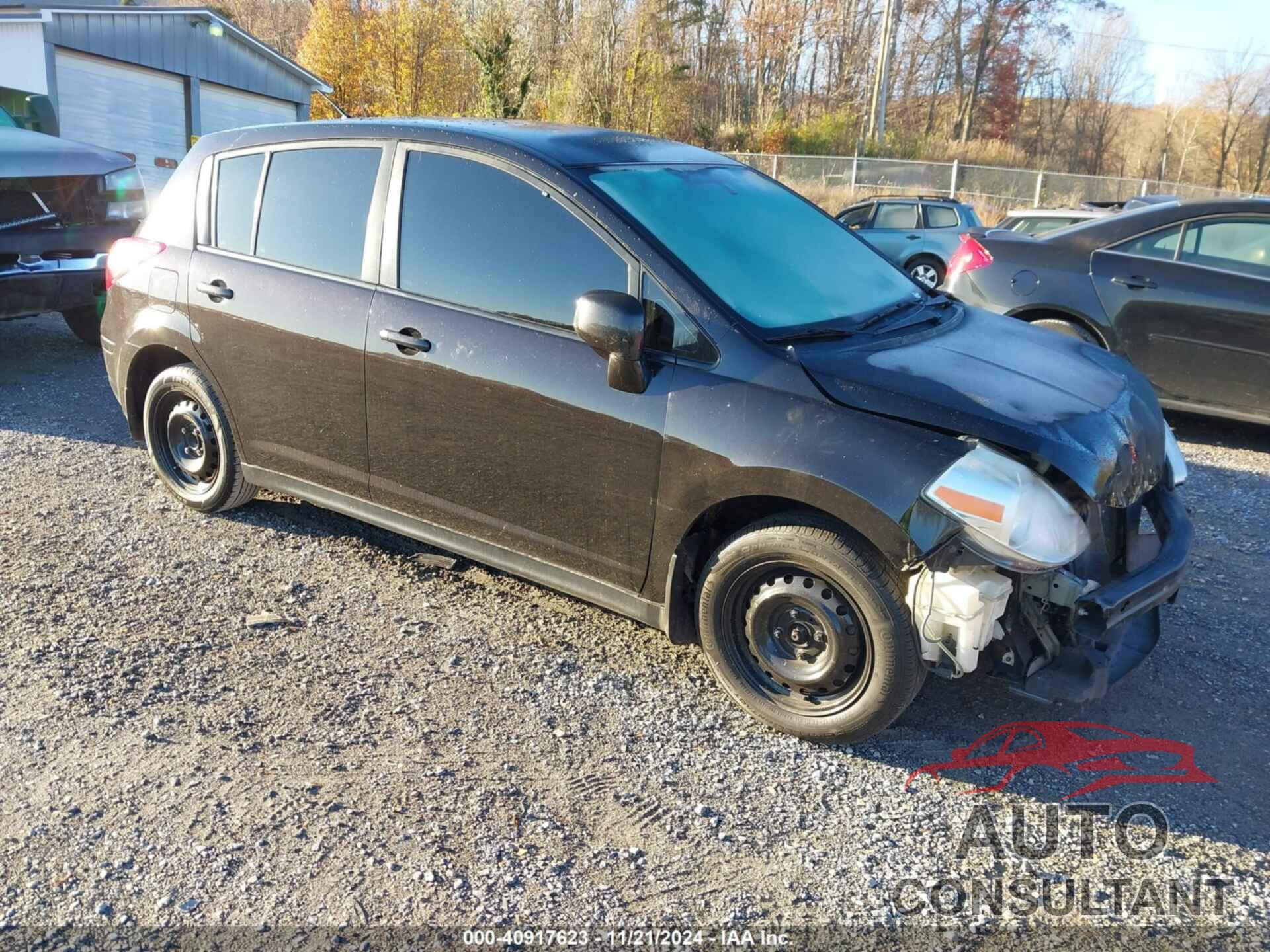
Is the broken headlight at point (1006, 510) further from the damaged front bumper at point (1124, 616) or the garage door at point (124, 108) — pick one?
the garage door at point (124, 108)

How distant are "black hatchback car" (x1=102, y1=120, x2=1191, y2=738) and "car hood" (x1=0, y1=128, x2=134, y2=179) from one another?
3453mm

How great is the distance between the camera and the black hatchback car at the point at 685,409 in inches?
120

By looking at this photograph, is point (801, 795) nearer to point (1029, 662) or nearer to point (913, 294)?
point (1029, 662)

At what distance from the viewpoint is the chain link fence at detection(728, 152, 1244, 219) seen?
3039cm

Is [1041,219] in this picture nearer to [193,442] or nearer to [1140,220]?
[1140,220]

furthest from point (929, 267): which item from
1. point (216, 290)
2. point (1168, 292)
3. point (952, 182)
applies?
point (952, 182)

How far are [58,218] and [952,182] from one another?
2744 centimetres

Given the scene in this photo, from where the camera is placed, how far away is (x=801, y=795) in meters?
3.07

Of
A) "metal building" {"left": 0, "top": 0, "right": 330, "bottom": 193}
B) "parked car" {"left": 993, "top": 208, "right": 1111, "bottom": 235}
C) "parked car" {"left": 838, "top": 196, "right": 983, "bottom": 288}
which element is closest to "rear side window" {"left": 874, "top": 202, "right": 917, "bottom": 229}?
"parked car" {"left": 838, "top": 196, "right": 983, "bottom": 288}

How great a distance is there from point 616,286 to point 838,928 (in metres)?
2.10

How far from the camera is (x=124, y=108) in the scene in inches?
775

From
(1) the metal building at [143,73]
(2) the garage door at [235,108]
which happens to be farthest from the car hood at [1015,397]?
(2) the garage door at [235,108]

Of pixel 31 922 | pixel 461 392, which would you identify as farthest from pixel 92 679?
pixel 461 392

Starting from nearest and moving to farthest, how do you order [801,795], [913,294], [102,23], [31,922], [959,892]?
[31,922], [959,892], [801,795], [913,294], [102,23]
